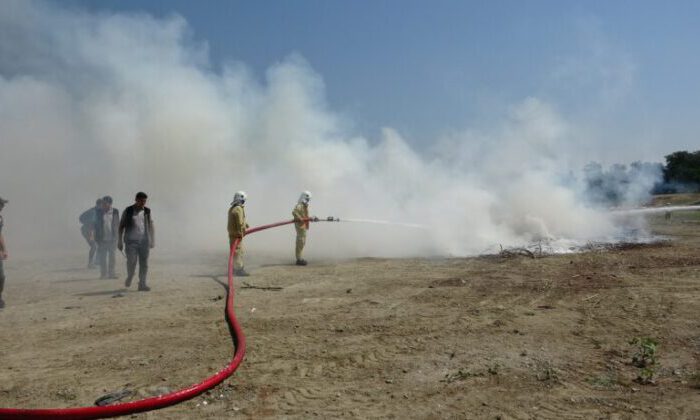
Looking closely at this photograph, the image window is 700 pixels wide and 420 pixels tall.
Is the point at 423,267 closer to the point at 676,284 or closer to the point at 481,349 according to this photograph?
the point at 676,284

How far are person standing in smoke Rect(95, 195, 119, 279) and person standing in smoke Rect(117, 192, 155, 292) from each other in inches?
99.0

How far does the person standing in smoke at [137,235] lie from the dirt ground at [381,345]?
572mm

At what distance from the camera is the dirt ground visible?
407cm

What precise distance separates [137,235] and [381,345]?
18.9ft

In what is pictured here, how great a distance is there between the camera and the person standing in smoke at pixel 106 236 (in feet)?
37.2

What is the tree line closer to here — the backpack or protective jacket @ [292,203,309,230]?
protective jacket @ [292,203,309,230]

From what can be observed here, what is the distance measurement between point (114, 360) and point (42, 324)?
2.28 m

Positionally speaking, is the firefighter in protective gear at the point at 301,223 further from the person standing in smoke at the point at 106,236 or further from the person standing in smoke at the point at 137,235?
the person standing in smoke at the point at 106,236

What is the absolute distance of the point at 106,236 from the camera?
1149 cm

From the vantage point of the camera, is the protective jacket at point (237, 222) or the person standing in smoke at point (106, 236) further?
the person standing in smoke at point (106, 236)

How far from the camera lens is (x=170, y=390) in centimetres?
433

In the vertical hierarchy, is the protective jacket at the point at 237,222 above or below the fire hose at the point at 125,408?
above

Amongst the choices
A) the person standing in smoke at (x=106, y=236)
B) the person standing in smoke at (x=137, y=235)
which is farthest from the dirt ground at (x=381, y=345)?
the person standing in smoke at (x=106, y=236)

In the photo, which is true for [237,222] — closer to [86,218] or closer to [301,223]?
[301,223]
